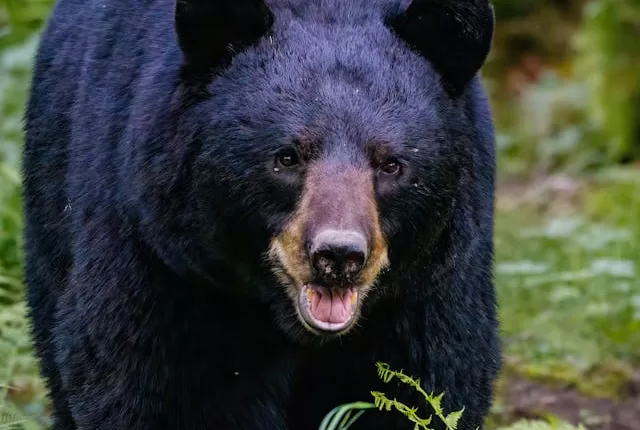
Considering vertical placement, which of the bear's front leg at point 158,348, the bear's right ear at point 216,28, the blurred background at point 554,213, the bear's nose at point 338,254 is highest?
the bear's right ear at point 216,28

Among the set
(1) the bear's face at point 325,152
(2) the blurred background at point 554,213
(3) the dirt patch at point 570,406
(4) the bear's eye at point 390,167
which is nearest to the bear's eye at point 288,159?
(1) the bear's face at point 325,152

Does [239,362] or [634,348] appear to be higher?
[239,362]

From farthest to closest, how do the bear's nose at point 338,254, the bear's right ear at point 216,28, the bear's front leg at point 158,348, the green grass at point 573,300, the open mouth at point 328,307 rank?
1. the green grass at point 573,300
2. the bear's front leg at point 158,348
3. the bear's right ear at point 216,28
4. the open mouth at point 328,307
5. the bear's nose at point 338,254

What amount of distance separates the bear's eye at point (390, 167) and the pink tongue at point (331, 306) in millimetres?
392

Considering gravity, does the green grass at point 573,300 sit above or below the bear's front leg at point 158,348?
below

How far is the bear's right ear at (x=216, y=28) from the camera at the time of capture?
4.54 meters

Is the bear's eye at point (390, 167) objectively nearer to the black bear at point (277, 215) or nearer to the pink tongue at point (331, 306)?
the black bear at point (277, 215)

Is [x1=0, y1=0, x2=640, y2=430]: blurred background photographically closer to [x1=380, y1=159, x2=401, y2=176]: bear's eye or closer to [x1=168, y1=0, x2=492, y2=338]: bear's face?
[x1=168, y1=0, x2=492, y2=338]: bear's face

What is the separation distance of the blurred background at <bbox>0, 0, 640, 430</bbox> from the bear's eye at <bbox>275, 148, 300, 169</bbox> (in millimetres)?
1459

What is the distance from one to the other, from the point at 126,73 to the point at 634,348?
3758 mm

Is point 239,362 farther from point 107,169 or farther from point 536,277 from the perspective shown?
point 536,277

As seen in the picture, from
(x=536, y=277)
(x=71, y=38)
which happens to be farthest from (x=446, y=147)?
(x=536, y=277)

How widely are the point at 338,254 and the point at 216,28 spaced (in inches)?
35.8

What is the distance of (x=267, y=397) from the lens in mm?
4891
